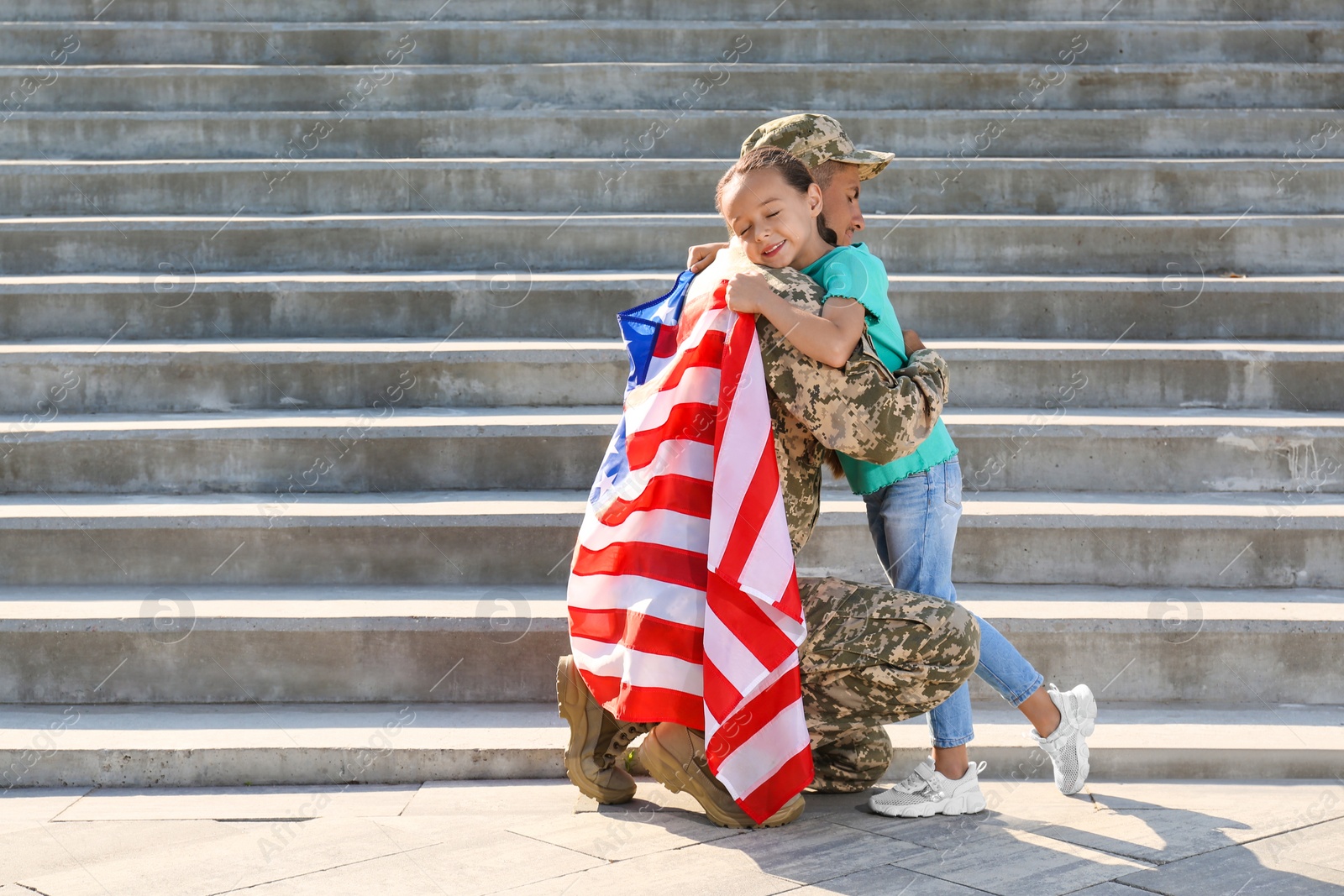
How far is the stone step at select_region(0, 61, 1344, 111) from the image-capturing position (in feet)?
20.2

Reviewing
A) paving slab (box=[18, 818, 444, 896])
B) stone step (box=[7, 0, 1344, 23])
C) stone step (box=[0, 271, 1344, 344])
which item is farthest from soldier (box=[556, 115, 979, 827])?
stone step (box=[7, 0, 1344, 23])

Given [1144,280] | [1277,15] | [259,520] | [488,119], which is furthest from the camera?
[1277,15]

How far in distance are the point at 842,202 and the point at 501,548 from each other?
5.72 feet

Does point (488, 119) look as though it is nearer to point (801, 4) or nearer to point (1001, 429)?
point (801, 4)

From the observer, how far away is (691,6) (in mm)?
6844

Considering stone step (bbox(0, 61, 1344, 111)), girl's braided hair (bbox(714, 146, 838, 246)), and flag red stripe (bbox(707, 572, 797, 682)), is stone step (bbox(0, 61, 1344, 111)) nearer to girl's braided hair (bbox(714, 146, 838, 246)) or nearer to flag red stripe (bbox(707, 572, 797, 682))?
girl's braided hair (bbox(714, 146, 838, 246))

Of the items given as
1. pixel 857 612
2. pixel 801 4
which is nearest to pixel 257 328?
pixel 857 612

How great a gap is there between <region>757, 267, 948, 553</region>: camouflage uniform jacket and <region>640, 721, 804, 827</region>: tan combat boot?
2.63ft

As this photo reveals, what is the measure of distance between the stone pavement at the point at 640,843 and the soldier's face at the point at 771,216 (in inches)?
55.6

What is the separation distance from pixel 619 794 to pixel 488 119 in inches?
154

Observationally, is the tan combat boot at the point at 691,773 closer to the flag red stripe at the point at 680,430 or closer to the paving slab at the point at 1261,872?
the flag red stripe at the point at 680,430

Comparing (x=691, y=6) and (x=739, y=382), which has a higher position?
(x=691, y=6)

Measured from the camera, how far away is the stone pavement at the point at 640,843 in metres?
2.62

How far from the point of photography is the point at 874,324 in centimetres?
291
